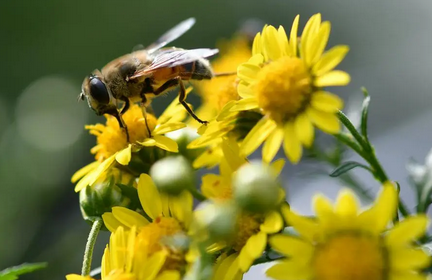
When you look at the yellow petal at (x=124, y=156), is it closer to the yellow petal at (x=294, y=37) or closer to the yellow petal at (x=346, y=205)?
the yellow petal at (x=294, y=37)

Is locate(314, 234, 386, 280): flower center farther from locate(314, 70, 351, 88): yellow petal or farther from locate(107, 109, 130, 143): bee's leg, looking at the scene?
locate(107, 109, 130, 143): bee's leg

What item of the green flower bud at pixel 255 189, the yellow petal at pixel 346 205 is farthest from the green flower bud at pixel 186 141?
the yellow petal at pixel 346 205

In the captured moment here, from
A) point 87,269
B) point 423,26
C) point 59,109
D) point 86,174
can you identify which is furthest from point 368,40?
point 87,269

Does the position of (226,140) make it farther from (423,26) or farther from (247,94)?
(423,26)

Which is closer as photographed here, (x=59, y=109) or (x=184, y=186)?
(x=184, y=186)

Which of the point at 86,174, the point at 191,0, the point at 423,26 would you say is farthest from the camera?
the point at 191,0

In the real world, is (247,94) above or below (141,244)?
above

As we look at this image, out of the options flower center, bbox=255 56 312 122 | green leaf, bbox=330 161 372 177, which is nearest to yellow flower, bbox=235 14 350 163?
flower center, bbox=255 56 312 122
